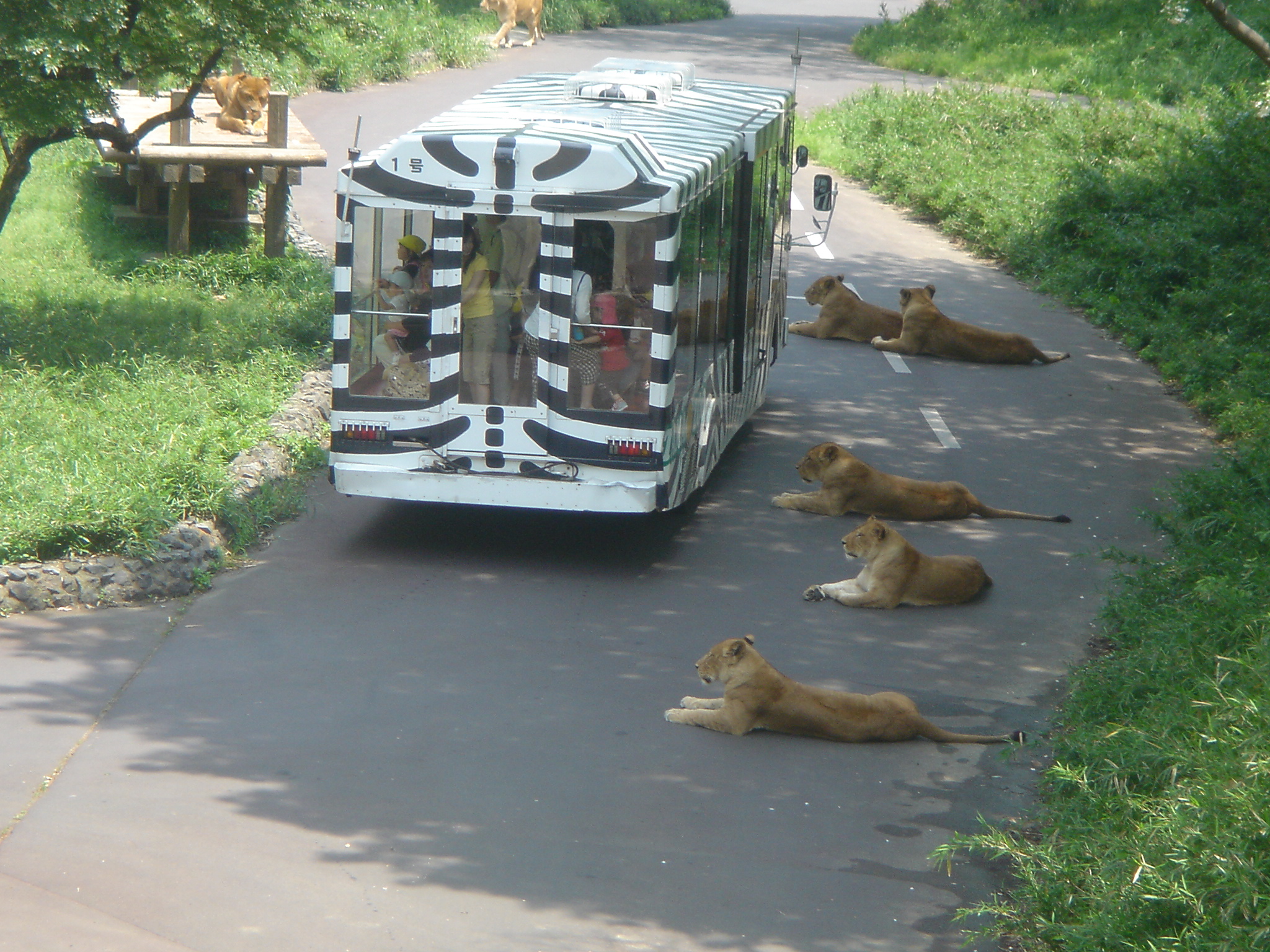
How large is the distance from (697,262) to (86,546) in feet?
14.3

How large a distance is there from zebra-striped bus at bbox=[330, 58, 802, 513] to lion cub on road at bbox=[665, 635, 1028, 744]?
Result: 1.92 metres

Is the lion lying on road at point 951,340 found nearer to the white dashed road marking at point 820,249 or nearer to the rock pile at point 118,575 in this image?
the white dashed road marking at point 820,249

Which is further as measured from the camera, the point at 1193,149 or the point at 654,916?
the point at 1193,149

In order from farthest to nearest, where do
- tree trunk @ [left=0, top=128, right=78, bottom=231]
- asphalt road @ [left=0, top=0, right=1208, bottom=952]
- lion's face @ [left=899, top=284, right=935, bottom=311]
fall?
lion's face @ [left=899, top=284, right=935, bottom=311], tree trunk @ [left=0, top=128, right=78, bottom=231], asphalt road @ [left=0, top=0, right=1208, bottom=952]

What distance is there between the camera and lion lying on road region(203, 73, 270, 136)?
714 inches

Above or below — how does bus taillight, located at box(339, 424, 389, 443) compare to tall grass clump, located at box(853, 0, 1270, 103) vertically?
below

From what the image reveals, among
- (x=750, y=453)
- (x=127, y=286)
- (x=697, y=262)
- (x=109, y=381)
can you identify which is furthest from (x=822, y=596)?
(x=127, y=286)

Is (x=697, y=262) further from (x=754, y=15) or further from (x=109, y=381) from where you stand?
(x=754, y=15)

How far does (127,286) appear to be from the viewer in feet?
52.3

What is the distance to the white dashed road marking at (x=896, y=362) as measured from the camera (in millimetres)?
15750

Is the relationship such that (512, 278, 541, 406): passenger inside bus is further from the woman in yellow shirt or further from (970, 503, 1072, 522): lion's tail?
(970, 503, 1072, 522): lion's tail

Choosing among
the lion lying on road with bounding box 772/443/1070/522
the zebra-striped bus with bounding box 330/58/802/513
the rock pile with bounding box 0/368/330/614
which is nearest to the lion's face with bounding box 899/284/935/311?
the lion lying on road with bounding box 772/443/1070/522

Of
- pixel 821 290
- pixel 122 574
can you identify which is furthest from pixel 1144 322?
pixel 122 574

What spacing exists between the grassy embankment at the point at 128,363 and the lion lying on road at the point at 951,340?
6455 millimetres
